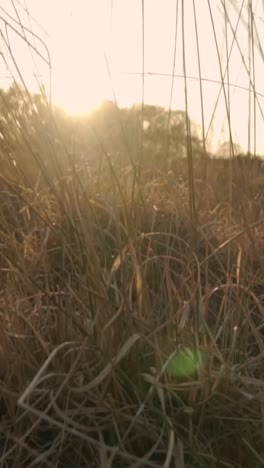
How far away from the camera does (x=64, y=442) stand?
3.68 ft

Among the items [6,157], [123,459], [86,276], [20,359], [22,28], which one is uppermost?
[22,28]

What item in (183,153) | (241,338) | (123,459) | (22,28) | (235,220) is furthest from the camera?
(183,153)

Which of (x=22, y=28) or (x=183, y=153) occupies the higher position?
(x=22, y=28)

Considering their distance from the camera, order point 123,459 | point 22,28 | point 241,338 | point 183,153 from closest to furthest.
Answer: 1. point 123,459
2. point 241,338
3. point 22,28
4. point 183,153

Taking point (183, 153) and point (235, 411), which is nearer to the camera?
point (235, 411)

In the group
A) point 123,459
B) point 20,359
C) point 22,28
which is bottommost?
point 123,459

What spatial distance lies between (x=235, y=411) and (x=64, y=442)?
234 mm

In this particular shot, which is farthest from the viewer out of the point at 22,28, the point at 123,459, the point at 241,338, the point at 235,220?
the point at 235,220

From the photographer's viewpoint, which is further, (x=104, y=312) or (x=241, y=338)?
(x=241, y=338)

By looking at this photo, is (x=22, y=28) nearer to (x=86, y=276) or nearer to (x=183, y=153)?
(x=86, y=276)

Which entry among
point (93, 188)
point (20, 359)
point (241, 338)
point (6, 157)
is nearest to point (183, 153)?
point (93, 188)

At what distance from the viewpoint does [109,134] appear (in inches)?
89.4

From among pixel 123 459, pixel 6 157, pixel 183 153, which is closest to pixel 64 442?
pixel 123 459

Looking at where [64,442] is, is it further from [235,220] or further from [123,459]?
[235,220]
